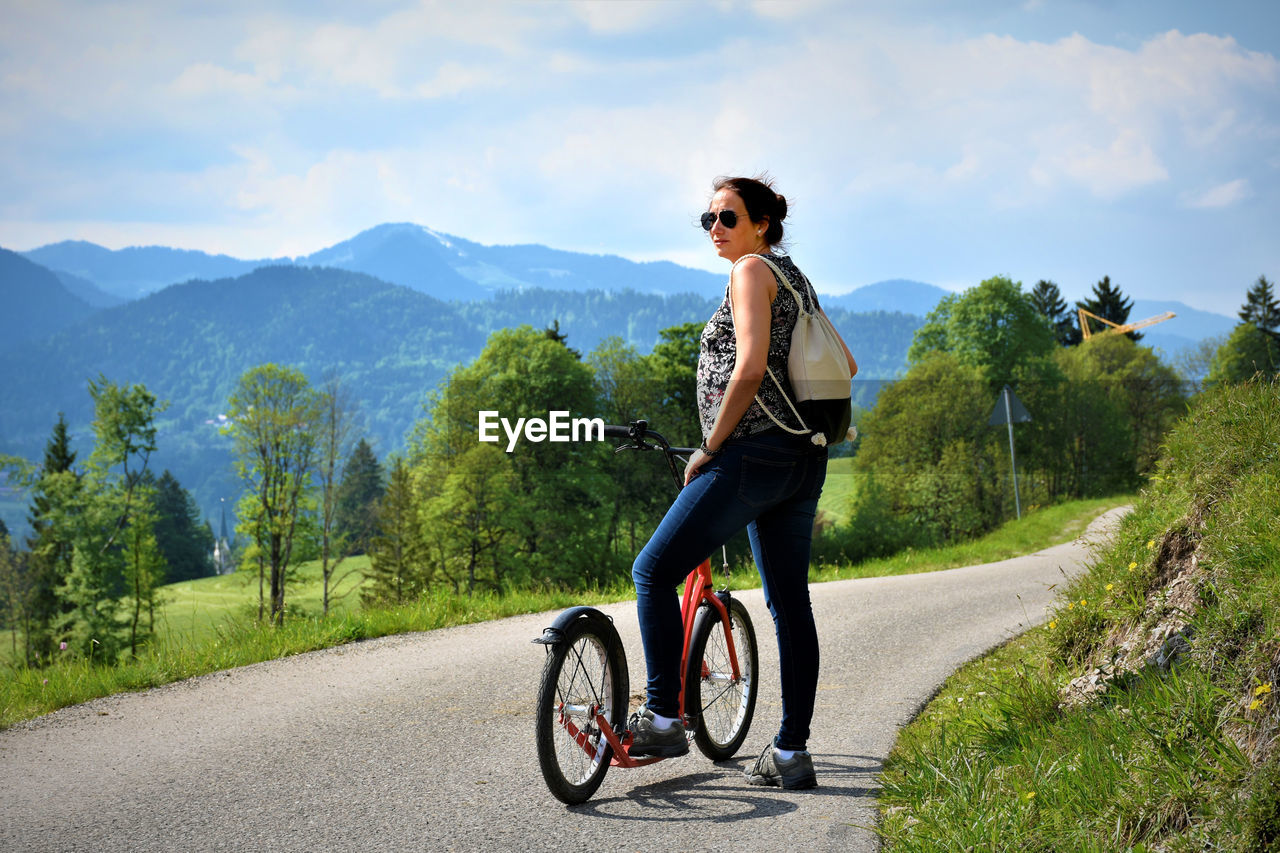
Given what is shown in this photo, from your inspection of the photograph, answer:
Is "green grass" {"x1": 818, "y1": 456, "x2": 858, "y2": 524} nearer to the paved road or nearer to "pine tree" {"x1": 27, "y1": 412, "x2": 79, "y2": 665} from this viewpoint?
"pine tree" {"x1": 27, "y1": 412, "x2": 79, "y2": 665}

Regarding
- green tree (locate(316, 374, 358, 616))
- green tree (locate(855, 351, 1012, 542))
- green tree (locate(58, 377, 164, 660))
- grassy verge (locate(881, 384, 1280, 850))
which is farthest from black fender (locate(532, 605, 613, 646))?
green tree (locate(316, 374, 358, 616))

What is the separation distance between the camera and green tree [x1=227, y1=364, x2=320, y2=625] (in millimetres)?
42219

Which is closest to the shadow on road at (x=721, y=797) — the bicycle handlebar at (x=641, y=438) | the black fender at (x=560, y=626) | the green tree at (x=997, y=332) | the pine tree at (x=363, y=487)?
the black fender at (x=560, y=626)

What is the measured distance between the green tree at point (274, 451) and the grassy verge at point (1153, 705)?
41322mm

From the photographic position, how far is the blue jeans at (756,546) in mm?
3461

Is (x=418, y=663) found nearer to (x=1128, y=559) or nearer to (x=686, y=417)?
(x=1128, y=559)

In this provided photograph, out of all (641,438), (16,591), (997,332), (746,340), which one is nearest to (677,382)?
(997,332)

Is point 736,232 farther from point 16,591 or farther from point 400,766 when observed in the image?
point 16,591

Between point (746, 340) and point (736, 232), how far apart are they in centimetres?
53

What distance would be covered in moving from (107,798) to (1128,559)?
451 centimetres

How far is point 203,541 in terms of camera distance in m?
95.6

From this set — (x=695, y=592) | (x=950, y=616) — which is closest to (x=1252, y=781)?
(x=695, y=592)

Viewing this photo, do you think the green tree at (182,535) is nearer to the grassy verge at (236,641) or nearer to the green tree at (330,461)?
the green tree at (330,461)

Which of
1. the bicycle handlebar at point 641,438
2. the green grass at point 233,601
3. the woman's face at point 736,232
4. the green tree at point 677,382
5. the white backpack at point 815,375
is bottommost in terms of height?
the green grass at point 233,601
